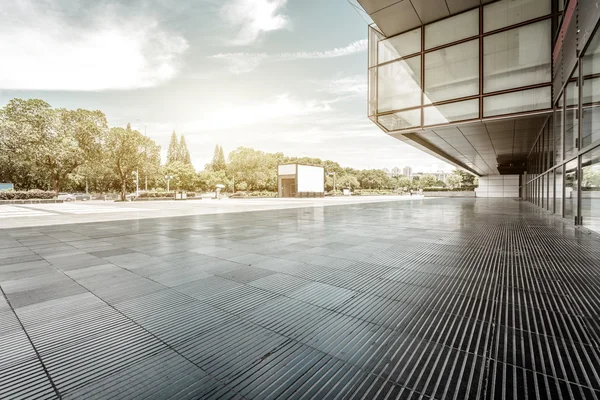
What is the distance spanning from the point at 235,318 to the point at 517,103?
13.1 meters

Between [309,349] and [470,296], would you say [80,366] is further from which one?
[470,296]

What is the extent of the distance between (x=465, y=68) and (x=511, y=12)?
7.32 ft

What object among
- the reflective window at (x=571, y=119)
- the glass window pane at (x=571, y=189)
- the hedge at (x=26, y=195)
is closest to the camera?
the reflective window at (x=571, y=119)

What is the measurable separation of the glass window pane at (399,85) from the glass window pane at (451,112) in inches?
29.1

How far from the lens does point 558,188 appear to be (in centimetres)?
1029

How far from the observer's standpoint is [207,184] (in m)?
61.8

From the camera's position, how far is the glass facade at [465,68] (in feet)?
34.2

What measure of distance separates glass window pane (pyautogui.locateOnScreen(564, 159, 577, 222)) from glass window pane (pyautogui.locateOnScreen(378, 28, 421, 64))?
26.3 ft

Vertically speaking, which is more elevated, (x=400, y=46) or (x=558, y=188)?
(x=400, y=46)

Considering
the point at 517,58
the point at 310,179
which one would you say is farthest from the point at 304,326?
the point at 310,179

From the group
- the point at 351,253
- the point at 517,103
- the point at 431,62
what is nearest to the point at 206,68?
the point at 431,62

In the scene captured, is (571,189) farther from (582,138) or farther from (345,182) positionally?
(345,182)

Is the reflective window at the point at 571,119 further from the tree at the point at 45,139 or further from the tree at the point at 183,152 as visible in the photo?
the tree at the point at 183,152

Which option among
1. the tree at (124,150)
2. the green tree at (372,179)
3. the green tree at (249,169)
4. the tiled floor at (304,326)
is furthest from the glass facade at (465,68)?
the green tree at (372,179)
